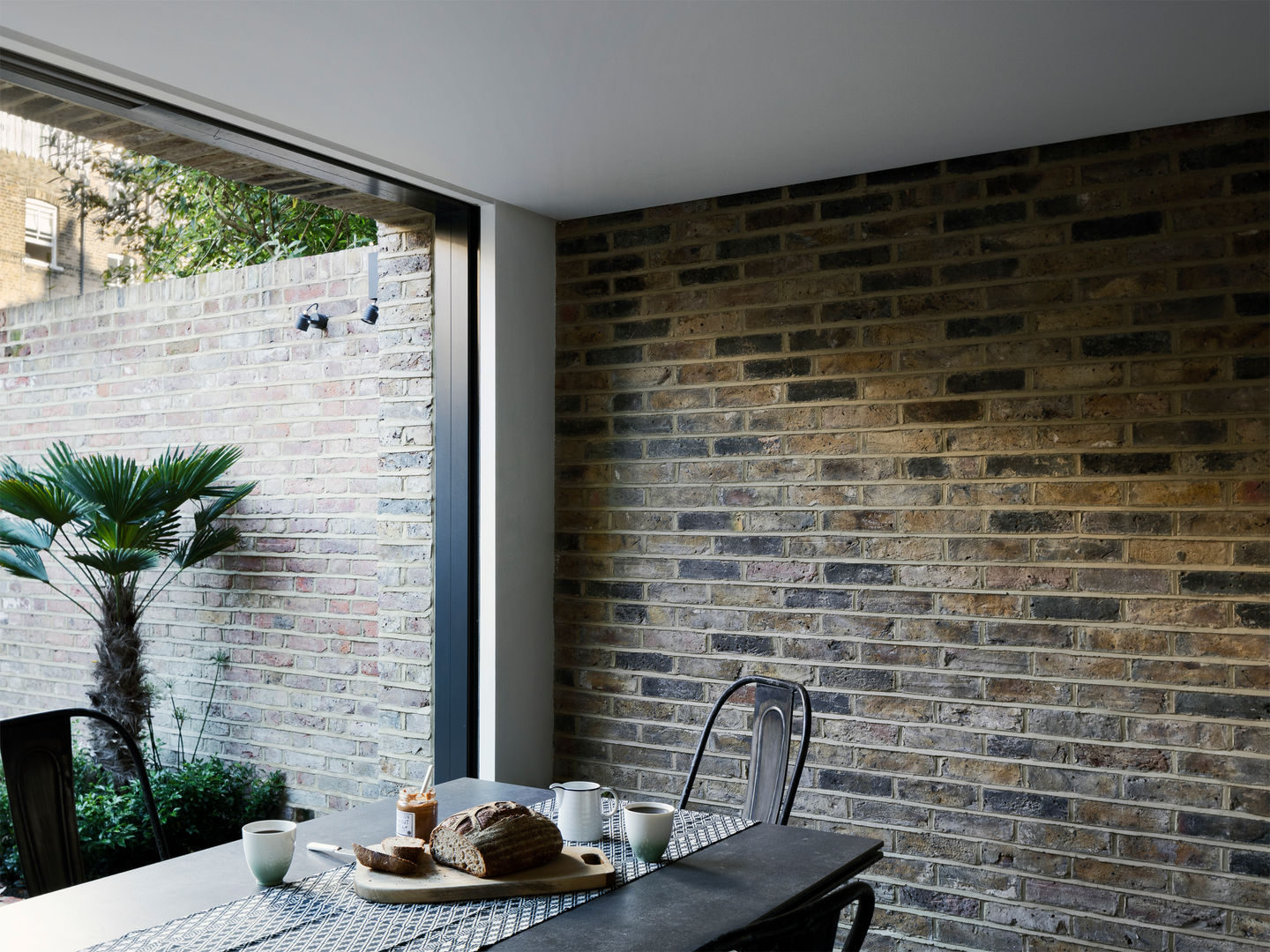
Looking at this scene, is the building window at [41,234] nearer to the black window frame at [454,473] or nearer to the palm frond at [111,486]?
the palm frond at [111,486]

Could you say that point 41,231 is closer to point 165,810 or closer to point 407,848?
point 165,810

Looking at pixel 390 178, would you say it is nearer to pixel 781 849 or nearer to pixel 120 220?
pixel 781 849

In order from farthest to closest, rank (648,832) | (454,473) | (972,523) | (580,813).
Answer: (454,473) → (972,523) → (580,813) → (648,832)

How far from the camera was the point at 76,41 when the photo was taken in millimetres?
2277

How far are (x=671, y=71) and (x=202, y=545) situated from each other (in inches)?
121

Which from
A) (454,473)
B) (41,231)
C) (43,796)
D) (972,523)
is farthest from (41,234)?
(972,523)

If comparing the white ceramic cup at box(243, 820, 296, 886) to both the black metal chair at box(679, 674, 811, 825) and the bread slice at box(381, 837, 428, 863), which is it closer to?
the bread slice at box(381, 837, 428, 863)

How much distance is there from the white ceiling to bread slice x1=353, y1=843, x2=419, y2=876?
1644mm

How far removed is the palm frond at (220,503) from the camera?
4465 mm

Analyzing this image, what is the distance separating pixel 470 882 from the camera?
1843 millimetres

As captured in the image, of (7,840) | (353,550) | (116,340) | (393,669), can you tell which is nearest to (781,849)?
(393,669)

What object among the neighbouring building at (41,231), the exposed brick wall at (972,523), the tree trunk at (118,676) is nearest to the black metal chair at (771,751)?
the exposed brick wall at (972,523)

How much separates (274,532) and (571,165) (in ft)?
7.47

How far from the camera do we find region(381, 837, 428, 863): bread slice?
189 centimetres
